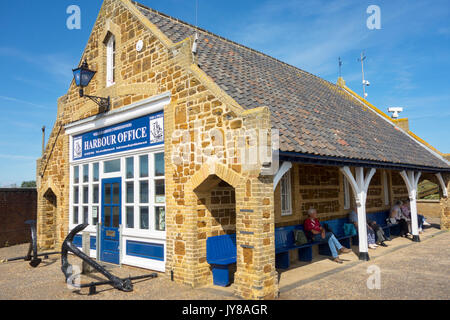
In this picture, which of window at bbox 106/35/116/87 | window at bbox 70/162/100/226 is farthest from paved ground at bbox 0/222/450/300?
window at bbox 106/35/116/87

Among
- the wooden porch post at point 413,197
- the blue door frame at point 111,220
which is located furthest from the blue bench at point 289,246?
the blue door frame at point 111,220

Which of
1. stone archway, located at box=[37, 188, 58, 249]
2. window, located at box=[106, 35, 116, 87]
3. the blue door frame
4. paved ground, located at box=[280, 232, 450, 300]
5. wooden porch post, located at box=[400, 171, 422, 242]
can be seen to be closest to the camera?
paved ground, located at box=[280, 232, 450, 300]

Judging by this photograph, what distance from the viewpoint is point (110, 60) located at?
10555 mm

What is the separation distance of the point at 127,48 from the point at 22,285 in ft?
20.7

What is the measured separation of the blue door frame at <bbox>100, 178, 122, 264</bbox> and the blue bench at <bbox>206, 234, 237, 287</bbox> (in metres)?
3.32

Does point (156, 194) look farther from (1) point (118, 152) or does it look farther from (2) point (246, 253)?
(2) point (246, 253)

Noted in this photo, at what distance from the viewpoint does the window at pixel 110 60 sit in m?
10.4

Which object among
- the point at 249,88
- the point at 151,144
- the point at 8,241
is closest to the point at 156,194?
the point at 151,144

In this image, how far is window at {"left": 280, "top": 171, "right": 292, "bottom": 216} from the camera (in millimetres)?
9742

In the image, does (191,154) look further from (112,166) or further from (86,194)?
(86,194)

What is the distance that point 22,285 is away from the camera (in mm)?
7867

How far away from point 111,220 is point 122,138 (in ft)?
7.62

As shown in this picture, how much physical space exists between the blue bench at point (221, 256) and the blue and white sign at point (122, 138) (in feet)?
8.91

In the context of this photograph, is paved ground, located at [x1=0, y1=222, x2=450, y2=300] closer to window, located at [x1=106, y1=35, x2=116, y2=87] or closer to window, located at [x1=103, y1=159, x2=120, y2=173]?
window, located at [x1=103, y1=159, x2=120, y2=173]
